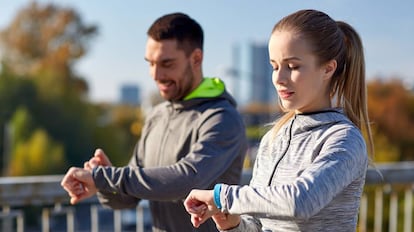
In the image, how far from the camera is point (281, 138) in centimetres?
155

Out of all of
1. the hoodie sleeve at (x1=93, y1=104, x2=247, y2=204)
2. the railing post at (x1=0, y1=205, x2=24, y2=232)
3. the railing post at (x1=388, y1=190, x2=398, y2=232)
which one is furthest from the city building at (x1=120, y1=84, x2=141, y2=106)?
the hoodie sleeve at (x1=93, y1=104, x2=247, y2=204)

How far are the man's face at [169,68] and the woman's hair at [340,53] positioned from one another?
649 mm

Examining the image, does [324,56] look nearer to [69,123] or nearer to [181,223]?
[181,223]

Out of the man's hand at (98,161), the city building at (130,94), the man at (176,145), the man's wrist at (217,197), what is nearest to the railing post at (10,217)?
the man at (176,145)

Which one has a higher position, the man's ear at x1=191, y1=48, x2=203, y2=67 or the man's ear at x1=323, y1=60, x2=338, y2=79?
the man's ear at x1=323, y1=60, x2=338, y2=79

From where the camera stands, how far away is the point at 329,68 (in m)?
1.47

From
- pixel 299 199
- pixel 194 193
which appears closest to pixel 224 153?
pixel 194 193

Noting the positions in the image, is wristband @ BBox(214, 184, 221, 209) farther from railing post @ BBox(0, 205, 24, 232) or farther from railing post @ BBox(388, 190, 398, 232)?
railing post @ BBox(388, 190, 398, 232)

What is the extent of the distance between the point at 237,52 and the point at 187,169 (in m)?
31.7

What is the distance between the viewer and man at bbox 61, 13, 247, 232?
1940 millimetres

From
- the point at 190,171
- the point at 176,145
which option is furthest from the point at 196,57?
the point at 190,171

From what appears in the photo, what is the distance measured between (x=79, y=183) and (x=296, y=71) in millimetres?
963

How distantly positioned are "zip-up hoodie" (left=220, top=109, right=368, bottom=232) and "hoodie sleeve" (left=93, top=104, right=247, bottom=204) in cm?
35

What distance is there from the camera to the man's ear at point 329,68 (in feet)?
4.78
